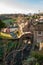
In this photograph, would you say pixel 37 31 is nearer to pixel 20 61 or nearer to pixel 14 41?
pixel 14 41

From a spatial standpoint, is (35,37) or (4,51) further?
(35,37)

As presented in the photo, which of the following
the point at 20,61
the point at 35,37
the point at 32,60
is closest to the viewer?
the point at 32,60

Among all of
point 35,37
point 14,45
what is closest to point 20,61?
point 14,45

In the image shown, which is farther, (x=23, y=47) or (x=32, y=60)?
(x=23, y=47)

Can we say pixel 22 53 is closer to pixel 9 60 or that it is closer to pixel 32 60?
pixel 9 60

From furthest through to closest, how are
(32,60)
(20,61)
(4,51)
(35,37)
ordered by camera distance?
(35,37), (4,51), (20,61), (32,60)

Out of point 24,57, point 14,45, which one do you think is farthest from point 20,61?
point 14,45

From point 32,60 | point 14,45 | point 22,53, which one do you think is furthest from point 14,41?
point 32,60
